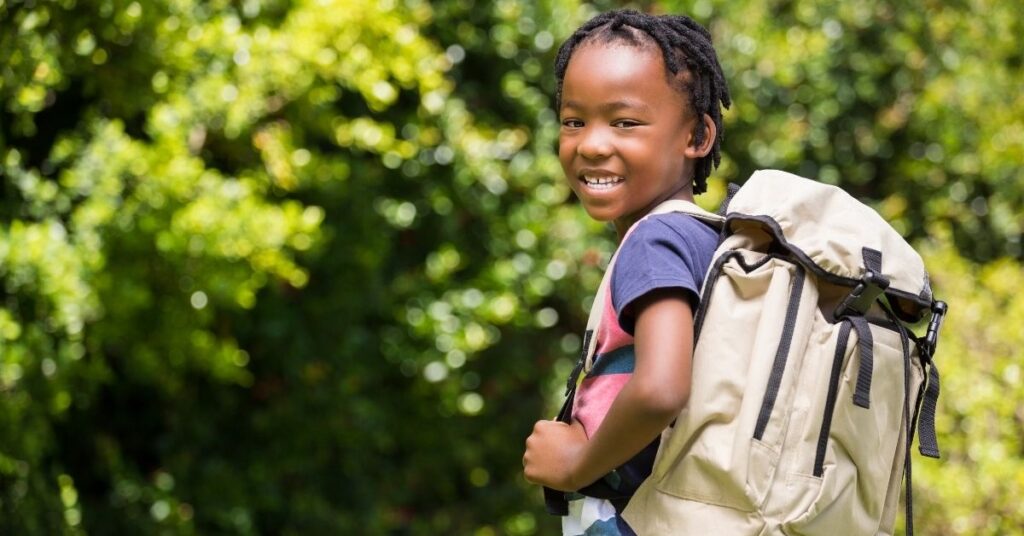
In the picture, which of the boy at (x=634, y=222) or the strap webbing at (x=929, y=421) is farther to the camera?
the strap webbing at (x=929, y=421)

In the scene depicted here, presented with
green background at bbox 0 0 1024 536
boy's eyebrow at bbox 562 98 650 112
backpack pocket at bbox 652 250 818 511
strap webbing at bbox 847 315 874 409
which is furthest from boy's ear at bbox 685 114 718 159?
green background at bbox 0 0 1024 536

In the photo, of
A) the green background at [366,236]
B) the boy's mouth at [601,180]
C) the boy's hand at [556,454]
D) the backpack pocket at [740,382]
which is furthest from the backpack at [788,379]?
the green background at [366,236]

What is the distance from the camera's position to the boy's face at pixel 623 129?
216 cm

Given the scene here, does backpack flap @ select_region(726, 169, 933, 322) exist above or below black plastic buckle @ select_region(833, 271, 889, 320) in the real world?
above

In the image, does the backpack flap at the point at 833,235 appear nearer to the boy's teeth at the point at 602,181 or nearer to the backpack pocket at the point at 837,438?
the backpack pocket at the point at 837,438

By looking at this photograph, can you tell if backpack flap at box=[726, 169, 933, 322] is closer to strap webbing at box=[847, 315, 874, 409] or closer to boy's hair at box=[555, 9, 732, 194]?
strap webbing at box=[847, 315, 874, 409]

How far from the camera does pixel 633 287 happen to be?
1954mm

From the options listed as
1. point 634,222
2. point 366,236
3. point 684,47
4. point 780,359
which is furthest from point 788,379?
point 366,236

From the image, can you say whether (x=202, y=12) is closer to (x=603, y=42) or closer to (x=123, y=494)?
(x=123, y=494)

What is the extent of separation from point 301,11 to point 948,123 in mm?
3298

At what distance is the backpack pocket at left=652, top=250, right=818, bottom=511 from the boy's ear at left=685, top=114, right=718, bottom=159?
0.30 meters

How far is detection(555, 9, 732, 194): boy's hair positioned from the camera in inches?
87.0

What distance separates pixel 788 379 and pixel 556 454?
1.21 ft

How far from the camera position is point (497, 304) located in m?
5.59
